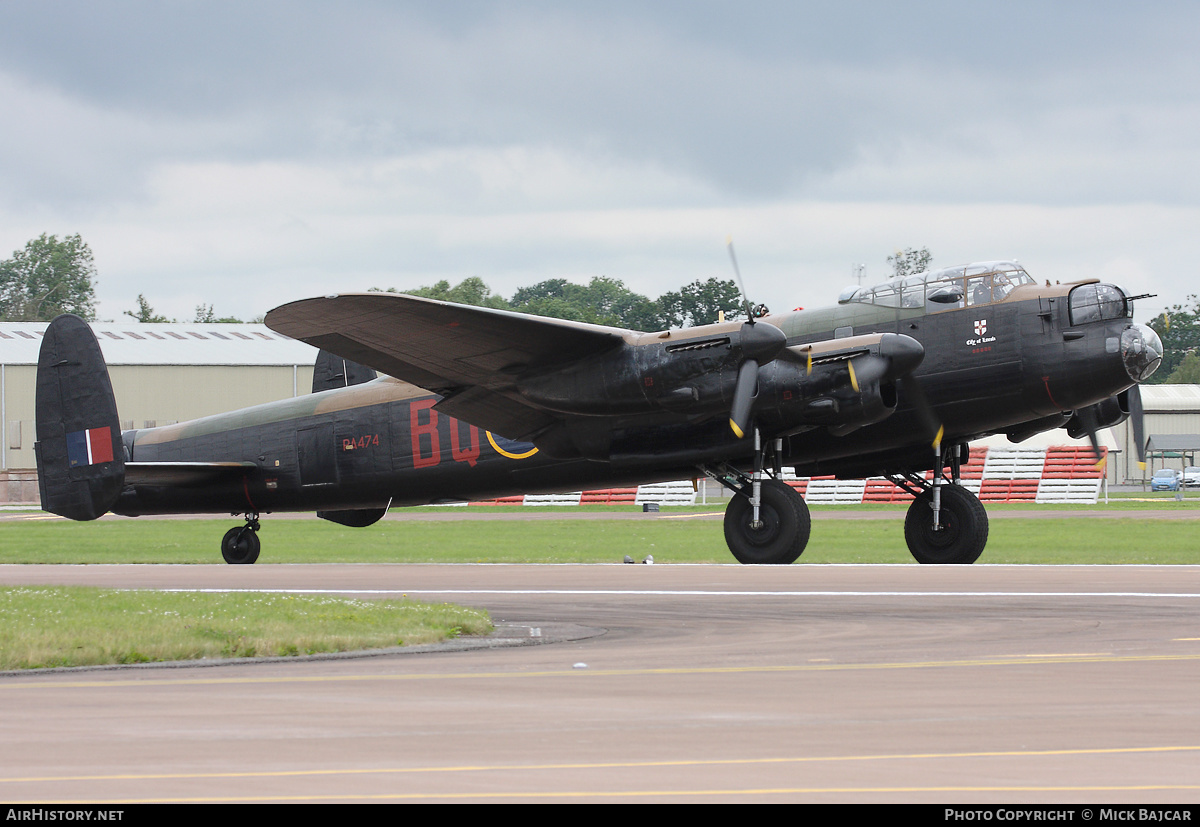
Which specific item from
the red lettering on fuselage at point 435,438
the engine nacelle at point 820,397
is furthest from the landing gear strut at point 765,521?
the red lettering on fuselage at point 435,438

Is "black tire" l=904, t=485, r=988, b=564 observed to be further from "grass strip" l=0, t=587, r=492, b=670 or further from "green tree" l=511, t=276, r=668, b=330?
"green tree" l=511, t=276, r=668, b=330

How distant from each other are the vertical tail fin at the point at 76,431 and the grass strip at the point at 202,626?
31.9 ft

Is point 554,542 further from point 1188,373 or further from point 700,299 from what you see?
point 1188,373

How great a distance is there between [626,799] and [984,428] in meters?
17.3

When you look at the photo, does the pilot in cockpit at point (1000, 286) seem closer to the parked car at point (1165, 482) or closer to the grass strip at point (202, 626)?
the grass strip at point (202, 626)

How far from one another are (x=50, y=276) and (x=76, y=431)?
153798 mm

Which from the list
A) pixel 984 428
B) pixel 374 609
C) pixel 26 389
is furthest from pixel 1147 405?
pixel 374 609

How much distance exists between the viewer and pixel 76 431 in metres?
A: 28.2

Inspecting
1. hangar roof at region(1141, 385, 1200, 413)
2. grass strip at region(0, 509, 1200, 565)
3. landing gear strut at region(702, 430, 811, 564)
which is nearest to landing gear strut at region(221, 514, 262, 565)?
grass strip at region(0, 509, 1200, 565)

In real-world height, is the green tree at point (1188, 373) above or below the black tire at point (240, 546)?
above

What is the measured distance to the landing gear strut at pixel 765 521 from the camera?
21.1 metres

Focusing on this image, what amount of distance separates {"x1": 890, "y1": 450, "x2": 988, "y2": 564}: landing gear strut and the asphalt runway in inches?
262

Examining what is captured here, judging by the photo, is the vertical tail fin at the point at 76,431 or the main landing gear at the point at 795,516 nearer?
the main landing gear at the point at 795,516

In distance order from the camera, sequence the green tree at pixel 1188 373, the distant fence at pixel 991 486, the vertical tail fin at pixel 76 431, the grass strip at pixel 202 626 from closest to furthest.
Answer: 1. the grass strip at pixel 202 626
2. the vertical tail fin at pixel 76 431
3. the distant fence at pixel 991 486
4. the green tree at pixel 1188 373
